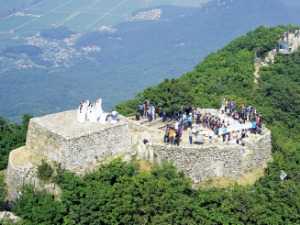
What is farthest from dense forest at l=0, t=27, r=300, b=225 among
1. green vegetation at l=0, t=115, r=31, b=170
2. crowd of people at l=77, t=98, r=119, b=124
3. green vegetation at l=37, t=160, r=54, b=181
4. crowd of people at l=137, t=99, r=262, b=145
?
green vegetation at l=0, t=115, r=31, b=170

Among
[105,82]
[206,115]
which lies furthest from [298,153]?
[105,82]

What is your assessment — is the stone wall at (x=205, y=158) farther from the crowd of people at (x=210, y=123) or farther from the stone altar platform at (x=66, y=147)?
the stone altar platform at (x=66, y=147)

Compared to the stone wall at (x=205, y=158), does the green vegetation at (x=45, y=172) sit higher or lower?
lower

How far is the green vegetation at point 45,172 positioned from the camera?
31969 millimetres

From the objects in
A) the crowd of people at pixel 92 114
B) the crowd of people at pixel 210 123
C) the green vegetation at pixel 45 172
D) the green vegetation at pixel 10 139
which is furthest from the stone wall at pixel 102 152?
the green vegetation at pixel 10 139

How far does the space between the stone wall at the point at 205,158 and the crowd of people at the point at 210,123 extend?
0.70 meters

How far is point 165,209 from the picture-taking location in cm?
3120

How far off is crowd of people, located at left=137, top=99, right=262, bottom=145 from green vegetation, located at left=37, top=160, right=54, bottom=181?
20.6 ft

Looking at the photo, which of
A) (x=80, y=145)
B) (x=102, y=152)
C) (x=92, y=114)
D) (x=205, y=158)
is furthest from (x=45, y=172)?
(x=205, y=158)

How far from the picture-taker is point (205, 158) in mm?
33438

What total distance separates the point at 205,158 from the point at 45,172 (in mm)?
8222

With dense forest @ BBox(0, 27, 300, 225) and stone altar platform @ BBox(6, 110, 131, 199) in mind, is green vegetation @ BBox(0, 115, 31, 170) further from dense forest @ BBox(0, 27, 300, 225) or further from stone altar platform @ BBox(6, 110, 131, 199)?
dense forest @ BBox(0, 27, 300, 225)

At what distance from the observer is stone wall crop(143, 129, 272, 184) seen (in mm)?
33344

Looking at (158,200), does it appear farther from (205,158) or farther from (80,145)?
(80,145)
